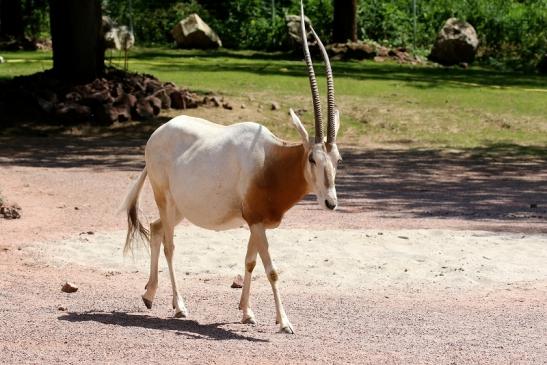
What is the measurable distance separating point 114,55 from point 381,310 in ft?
78.9

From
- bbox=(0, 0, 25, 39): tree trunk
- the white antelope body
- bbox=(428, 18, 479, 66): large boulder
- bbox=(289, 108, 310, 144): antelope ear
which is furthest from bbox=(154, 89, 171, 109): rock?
bbox=(289, 108, 310, 144): antelope ear

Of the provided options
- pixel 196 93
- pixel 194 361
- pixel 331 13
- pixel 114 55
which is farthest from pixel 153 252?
→ pixel 331 13

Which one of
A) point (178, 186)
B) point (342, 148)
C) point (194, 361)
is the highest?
point (178, 186)

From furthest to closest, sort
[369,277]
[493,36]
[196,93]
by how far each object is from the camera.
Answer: [493,36], [196,93], [369,277]

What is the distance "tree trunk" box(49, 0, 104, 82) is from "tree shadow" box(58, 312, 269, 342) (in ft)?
49.7

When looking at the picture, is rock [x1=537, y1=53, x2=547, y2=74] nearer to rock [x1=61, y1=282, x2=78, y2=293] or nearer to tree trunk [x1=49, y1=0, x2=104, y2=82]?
tree trunk [x1=49, y1=0, x2=104, y2=82]

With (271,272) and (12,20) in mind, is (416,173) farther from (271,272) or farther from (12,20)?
(12,20)

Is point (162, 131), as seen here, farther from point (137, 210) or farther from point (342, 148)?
point (342, 148)

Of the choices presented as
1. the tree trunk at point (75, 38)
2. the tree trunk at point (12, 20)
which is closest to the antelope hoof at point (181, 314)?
the tree trunk at point (75, 38)

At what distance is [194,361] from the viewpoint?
743 cm

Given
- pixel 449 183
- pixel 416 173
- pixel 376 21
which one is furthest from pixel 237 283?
pixel 376 21

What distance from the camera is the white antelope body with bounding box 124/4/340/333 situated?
8578mm

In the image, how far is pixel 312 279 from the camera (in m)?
11.1

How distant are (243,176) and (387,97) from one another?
690 inches
